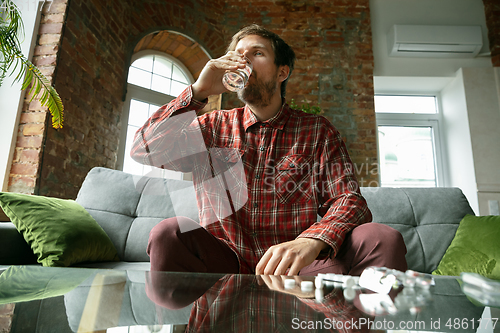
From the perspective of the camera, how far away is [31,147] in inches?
81.4

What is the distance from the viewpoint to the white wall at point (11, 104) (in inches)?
80.2

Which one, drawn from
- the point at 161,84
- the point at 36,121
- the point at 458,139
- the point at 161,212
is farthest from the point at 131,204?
the point at 458,139

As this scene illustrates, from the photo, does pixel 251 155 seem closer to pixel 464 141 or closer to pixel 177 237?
pixel 177 237

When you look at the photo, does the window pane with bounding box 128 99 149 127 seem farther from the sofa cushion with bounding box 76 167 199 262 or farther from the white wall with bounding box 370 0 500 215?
the white wall with bounding box 370 0 500 215

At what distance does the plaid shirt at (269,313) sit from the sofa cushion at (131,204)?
127cm

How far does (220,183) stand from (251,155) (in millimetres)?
145

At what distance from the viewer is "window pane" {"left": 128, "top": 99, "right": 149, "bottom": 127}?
3.13 m

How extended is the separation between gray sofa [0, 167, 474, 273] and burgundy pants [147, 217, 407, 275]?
65 centimetres

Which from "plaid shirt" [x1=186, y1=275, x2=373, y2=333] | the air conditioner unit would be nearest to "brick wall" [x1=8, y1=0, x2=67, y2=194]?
"plaid shirt" [x1=186, y1=275, x2=373, y2=333]

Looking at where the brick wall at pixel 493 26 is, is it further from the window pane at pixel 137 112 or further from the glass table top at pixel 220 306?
the glass table top at pixel 220 306

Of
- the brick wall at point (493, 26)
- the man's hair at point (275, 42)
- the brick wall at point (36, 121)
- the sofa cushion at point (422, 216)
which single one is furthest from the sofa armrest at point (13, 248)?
the brick wall at point (493, 26)

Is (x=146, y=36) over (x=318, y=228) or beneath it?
over

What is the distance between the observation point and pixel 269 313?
312 mm

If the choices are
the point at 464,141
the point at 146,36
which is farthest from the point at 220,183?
the point at 464,141
